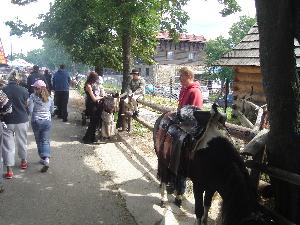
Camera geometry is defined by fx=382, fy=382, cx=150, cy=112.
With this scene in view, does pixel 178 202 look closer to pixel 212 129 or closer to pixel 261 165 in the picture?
pixel 212 129

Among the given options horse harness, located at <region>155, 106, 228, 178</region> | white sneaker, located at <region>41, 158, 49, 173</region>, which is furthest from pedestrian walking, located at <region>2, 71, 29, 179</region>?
horse harness, located at <region>155, 106, 228, 178</region>

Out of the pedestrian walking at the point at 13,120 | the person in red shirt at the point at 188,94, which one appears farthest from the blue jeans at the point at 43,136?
the person in red shirt at the point at 188,94

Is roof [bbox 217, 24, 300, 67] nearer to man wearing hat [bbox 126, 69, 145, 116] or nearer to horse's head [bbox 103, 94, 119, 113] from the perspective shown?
man wearing hat [bbox 126, 69, 145, 116]

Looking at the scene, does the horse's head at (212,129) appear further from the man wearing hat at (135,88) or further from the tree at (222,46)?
the tree at (222,46)

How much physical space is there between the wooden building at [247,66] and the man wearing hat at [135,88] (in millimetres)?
2534

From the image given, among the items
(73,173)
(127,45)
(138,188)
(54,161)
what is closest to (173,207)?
(138,188)

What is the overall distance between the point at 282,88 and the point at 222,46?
1837 inches

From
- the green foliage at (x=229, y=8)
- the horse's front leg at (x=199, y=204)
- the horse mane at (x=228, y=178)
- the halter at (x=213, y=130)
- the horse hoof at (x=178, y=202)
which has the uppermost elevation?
the green foliage at (x=229, y=8)

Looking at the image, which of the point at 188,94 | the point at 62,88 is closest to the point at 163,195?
the point at 188,94

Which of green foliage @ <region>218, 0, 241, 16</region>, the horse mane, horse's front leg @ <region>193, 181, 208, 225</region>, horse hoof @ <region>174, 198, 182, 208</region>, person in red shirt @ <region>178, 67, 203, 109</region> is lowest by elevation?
horse hoof @ <region>174, 198, 182, 208</region>

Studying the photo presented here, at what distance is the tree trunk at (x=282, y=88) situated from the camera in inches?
149

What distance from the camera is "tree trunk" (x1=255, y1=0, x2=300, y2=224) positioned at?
3.79 metres

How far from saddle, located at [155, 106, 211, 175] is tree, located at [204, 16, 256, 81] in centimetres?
3705

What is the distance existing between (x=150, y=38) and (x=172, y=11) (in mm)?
2545
